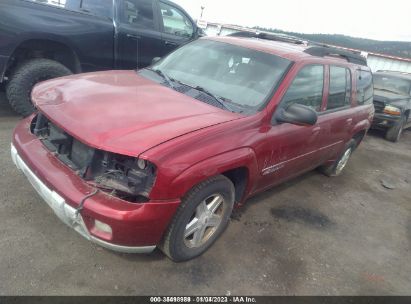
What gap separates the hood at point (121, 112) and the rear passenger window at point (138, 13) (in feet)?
8.84

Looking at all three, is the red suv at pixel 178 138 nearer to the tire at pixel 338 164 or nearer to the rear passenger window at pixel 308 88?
the rear passenger window at pixel 308 88

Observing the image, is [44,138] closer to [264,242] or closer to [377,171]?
[264,242]

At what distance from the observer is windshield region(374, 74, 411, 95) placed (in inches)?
378

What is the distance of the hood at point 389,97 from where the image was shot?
8797mm

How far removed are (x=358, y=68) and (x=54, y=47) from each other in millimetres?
4279

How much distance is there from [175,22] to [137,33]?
0.97m

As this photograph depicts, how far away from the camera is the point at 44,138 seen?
117 inches

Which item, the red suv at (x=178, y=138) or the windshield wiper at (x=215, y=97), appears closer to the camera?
the red suv at (x=178, y=138)

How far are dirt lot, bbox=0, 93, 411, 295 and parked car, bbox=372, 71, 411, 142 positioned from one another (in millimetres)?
4451

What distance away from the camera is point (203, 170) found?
2.51 meters

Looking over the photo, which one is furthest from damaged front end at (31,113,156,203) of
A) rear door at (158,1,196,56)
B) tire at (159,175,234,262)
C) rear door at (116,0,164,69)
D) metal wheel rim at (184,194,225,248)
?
rear door at (158,1,196,56)

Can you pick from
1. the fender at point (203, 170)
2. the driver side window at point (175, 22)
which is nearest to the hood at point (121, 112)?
the fender at point (203, 170)

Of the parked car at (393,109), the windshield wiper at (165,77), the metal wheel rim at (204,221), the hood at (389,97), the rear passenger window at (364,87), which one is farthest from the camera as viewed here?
the hood at (389,97)

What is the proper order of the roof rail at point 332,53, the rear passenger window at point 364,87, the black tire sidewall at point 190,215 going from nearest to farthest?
the black tire sidewall at point 190,215, the roof rail at point 332,53, the rear passenger window at point 364,87
